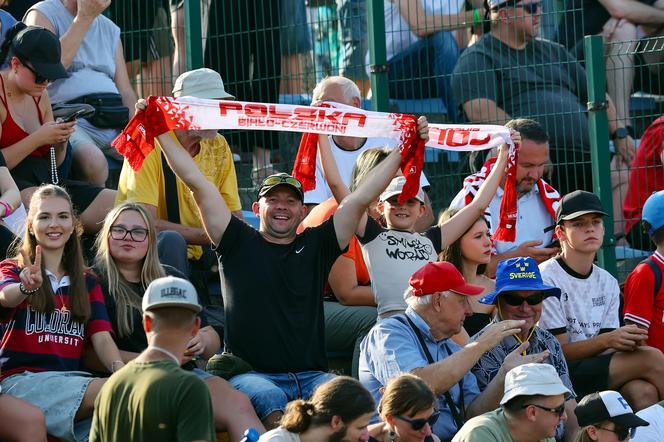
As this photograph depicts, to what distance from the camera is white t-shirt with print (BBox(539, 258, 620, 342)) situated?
29.8 feet

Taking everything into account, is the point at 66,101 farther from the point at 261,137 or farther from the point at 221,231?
the point at 221,231

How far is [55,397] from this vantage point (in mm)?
7512

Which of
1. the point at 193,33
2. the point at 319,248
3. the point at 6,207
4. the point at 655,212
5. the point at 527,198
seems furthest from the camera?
the point at 193,33

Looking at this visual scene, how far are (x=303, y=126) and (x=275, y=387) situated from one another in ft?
6.17

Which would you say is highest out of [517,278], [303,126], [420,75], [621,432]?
[420,75]

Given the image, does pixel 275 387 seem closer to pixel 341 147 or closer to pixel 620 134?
pixel 341 147

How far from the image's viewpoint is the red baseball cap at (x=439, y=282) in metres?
7.84

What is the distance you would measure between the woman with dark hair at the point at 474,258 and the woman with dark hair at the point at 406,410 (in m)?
2.23

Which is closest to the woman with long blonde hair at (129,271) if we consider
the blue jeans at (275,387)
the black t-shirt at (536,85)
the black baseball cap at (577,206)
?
the blue jeans at (275,387)

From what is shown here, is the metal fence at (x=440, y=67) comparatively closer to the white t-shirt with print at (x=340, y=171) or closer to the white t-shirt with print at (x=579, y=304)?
the white t-shirt with print at (x=340, y=171)

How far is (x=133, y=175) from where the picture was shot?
9391 millimetres

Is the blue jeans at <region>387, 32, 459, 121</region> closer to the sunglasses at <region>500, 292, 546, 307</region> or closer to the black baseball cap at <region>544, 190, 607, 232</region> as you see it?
the black baseball cap at <region>544, 190, 607, 232</region>

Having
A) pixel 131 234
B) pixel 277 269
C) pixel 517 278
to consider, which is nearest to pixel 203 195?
pixel 131 234

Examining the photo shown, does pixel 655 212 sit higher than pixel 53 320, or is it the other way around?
pixel 655 212
